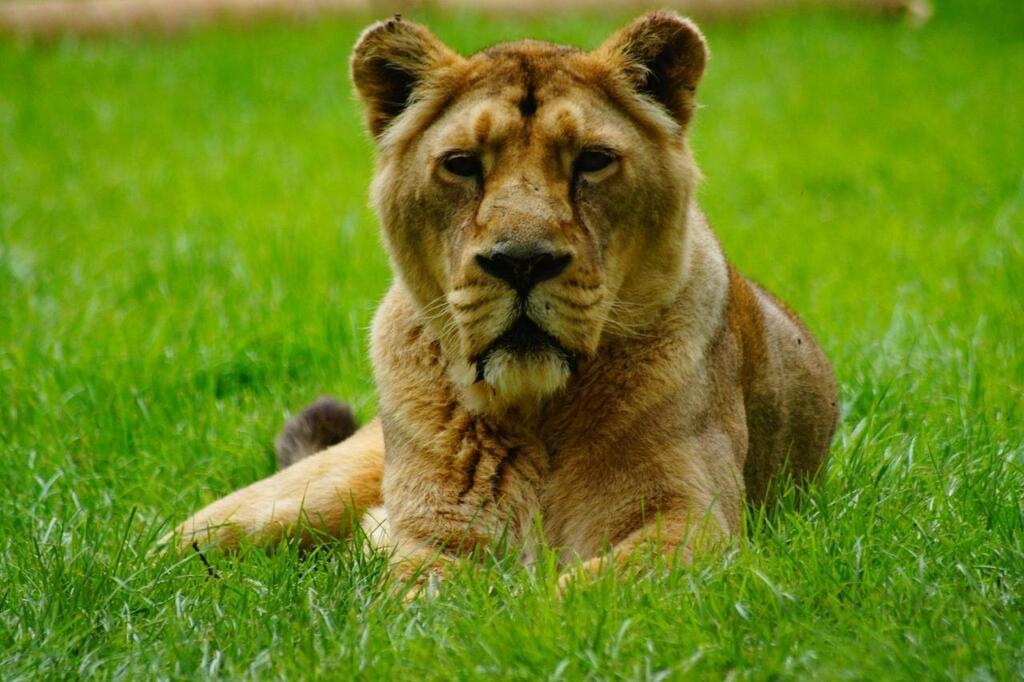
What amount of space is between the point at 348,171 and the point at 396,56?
20.6ft

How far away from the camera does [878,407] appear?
5621 mm

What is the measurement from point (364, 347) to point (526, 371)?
9.16 feet

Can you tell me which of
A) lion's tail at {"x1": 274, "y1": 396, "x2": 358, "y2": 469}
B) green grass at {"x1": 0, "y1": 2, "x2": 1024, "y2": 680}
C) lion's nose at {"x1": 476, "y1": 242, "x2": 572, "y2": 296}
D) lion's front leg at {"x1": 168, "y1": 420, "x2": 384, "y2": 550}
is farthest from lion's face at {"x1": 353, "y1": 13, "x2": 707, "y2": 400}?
lion's tail at {"x1": 274, "y1": 396, "x2": 358, "y2": 469}

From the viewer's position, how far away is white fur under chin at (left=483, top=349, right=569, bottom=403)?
4020 millimetres

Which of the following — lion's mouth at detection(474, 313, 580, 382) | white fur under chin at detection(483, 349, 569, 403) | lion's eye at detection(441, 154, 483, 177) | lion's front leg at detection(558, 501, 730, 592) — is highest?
lion's eye at detection(441, 154, 483, 177)

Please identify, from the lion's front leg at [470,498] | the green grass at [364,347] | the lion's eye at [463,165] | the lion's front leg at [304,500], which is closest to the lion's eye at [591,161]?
the lion's eye at [463,165]

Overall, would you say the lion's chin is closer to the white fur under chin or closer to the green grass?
the white fur under chin

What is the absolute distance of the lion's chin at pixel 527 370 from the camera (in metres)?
4.02

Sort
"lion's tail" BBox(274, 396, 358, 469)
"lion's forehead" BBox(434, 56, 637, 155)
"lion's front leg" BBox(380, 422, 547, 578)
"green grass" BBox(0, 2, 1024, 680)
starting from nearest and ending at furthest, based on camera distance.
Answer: "green grass" BBox(0, 2, 1024, 680), "lion's forehead" BBox(434, 56, 637, 155), "lion's front leg" BBox(380, 422, 547, 578), "lion's tail" BBox(274, 396, 358, 469)

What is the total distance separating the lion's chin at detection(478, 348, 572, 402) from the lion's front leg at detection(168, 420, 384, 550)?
96cm

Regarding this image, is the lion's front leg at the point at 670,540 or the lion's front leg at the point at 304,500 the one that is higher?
the lion's front leg at the point at 670,540

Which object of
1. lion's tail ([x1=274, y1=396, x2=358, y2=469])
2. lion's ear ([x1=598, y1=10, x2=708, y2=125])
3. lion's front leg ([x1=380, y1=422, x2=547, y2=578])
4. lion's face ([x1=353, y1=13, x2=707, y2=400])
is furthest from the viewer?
lion's tail ([x1=274, y1=396, x2=358, y2=469])

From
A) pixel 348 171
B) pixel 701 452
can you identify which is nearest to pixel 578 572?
pixel 701 452

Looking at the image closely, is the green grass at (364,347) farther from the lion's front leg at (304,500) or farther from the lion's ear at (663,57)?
the lion's ear at (663,57)
